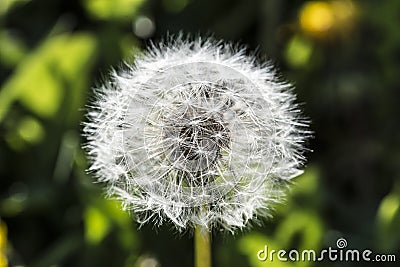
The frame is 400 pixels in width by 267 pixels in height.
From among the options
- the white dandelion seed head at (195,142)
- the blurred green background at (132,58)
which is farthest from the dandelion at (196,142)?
the blurred green background at (132,58)

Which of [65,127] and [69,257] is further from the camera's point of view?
[65,127]

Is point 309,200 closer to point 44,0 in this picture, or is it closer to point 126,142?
point 126,142

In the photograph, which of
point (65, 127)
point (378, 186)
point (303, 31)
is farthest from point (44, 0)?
point (378, 186)

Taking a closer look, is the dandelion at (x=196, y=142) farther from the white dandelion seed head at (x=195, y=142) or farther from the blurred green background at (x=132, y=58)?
the blurred green background at (x=132, y=58)

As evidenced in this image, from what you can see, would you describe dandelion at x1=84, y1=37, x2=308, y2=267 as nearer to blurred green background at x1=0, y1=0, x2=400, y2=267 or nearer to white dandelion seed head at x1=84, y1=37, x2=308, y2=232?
white dandelion seed head at x1=84, y1=37, x2=308, y2=232

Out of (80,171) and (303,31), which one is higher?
(303,31)

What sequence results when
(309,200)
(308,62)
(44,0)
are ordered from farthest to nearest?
(44,0)
(308,62)
(309,200)

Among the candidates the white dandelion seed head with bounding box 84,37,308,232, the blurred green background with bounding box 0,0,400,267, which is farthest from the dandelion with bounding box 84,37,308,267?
the blurred green background with bounding box 0,0,400,267
